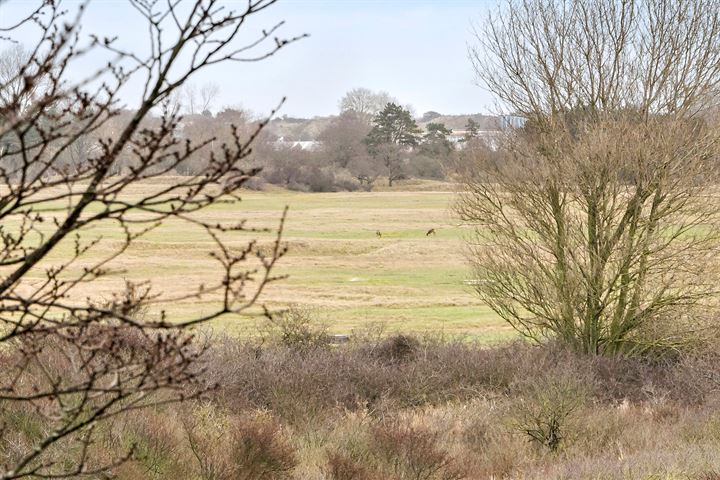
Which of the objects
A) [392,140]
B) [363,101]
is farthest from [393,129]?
[363,101]

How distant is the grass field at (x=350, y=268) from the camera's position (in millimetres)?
27500

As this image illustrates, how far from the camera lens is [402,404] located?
1808 centimetres

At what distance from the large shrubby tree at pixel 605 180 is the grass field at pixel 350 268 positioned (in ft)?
6.42

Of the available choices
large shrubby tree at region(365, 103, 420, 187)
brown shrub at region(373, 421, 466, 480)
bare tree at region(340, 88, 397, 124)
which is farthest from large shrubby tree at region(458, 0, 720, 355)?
bare tree at region(340, 88, 397, 124)

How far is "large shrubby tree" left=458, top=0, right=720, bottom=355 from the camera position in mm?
17375

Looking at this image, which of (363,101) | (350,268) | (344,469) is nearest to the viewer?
(344,469)

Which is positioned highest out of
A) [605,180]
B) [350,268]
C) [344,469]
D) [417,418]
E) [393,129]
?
[393,129]

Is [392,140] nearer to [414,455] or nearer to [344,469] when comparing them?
[414,455]

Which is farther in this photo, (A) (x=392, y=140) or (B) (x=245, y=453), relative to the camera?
(A) (x=392, y=140)

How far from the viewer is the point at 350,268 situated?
40219mm

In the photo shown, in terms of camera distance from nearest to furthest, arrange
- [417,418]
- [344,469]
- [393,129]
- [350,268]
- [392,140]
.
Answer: [344,469], [417,418], [350,268], [392,140], [393,129]

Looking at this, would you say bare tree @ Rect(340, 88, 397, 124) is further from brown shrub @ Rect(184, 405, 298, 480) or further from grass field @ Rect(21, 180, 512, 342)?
brown shrub @ Rect(184, 405, 298, 480)

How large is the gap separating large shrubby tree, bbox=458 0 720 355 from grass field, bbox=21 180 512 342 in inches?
77.1

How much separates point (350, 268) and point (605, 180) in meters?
23.3
